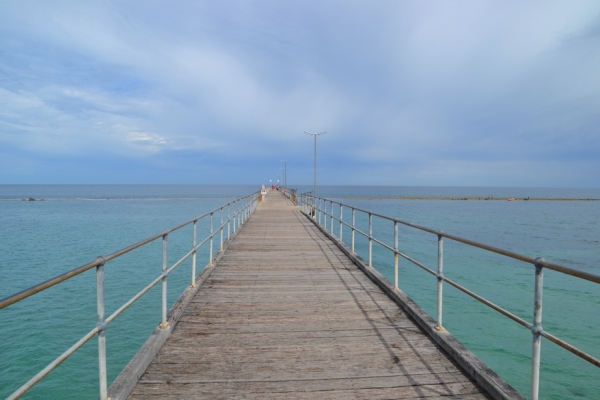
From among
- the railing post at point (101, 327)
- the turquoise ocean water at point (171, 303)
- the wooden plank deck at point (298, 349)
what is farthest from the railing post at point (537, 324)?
the turquoise ocean water at point (171, 303)

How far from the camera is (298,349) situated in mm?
3928

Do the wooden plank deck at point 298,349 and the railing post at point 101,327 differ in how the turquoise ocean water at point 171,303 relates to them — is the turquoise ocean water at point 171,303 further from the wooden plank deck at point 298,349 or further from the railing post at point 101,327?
the railing post at point 101,327

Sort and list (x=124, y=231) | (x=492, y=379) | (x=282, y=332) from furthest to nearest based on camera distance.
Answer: (x=124, y=231) → (x=282, y=332) → (x=492, y=379)

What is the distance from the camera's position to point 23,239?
25.5 m

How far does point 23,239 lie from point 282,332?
2808 centimetres

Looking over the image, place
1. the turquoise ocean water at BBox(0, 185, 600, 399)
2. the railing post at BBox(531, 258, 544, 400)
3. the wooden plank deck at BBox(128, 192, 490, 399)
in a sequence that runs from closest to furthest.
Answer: the railing post at BBox(531, 258, 544, 400), the wooden plank deck at BBox(128, 192, 490, 399), the turquoise ocean water at BBox(0, 185, 600, 399)

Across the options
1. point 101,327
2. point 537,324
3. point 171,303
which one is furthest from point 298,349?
point 171,303

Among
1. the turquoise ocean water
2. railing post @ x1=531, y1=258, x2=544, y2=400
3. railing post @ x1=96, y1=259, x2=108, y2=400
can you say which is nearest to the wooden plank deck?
railing post @ x1=96, y1=259, x2=108, y2=400

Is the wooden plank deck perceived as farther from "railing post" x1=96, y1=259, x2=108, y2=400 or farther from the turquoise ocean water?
the turquoise ocean water

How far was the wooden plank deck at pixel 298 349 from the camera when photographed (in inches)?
124

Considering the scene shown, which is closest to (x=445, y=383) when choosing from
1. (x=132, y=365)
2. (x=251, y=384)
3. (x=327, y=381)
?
(x=327, y=381)

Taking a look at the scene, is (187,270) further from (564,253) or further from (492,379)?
(564,253)

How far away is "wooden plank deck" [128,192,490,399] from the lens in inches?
124

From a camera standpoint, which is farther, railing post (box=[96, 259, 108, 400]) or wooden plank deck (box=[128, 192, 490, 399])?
wooden plank deck (box=[128, 192, 490, 399])
